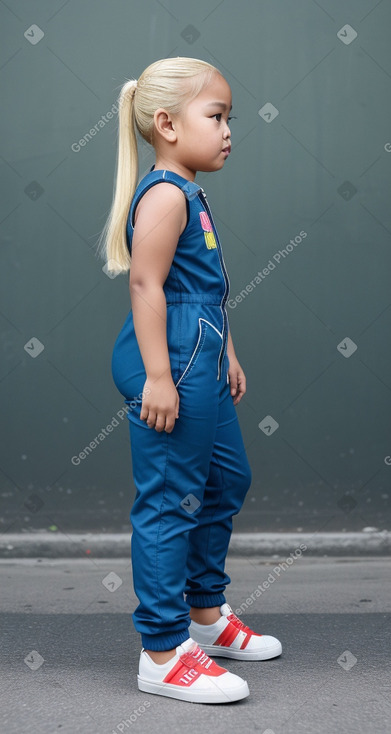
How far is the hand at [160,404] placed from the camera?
88.7 inches

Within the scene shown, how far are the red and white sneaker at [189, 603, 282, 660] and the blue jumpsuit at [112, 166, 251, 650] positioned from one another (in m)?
0.31

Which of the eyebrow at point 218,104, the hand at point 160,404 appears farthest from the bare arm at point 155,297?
the eyebrow at point 218,104

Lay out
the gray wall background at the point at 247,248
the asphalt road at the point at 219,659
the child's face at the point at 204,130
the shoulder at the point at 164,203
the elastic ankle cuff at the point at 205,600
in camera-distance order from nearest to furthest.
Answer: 1. the asphalt road at the point at 219,659
2. the shoulder at the point at 164,203
3. the child's face at the point at 204,130
4. the elastic ankle cuff at the point at 205,600
5. the gray wall background at the point at 247,248

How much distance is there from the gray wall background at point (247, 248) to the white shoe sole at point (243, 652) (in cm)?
135

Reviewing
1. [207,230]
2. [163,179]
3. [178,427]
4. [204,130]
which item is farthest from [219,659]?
[204,130]

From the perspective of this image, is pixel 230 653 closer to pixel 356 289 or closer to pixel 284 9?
pixel 356 289

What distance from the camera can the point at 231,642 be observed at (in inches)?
104

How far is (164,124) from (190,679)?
1.43 meters

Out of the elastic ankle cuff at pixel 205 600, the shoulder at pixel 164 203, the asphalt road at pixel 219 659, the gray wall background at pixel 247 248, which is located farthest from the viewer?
the gray wall background at pixel 247 248

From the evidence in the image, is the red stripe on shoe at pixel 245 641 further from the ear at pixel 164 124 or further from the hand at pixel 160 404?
the ear at pixel 164 124

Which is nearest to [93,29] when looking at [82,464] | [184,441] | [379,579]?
[82,464]

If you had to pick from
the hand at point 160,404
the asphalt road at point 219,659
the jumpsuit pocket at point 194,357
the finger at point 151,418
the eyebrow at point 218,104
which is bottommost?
the asphalt road at point 219,659

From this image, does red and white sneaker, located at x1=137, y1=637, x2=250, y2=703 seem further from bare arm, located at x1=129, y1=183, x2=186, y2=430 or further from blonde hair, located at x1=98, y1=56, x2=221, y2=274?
blonde hair, located at x1=98, y1=56, x2=221, y2=274

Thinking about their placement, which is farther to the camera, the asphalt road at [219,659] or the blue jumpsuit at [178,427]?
the blue jumpsuit at [178,427]
